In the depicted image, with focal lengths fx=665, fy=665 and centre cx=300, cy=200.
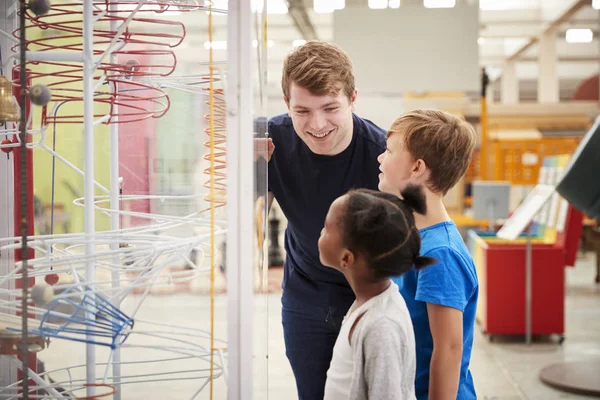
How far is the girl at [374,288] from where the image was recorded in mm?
1168

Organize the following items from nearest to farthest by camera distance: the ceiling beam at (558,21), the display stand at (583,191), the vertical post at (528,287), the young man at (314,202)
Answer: the young man at (314,202), the display stand at (583,191), the vertical post at (528,287), the ceiling beam at (558,21)

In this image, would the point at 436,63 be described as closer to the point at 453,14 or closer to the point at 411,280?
the point at 453,14

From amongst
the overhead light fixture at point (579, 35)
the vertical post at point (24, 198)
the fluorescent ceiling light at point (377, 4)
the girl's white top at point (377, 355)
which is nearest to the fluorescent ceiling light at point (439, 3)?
the fluorescent ceiling light at point (377, 4)

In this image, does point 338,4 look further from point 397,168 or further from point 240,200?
point 240,200

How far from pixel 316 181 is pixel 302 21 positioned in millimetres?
8708

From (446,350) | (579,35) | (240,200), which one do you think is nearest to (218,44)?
(240,200)

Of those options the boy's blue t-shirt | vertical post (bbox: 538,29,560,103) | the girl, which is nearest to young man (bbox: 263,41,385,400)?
the boy's blue t-shirt

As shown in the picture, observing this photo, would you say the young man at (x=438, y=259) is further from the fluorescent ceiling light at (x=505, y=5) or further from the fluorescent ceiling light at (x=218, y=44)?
the fluorescent ceiling light at (x=505, y=5)

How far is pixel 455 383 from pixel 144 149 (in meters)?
0.76

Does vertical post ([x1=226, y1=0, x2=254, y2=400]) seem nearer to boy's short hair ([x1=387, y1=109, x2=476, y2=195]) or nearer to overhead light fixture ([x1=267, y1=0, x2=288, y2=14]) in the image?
overhead light fixture ([x1=267, y1=0, x2=288, y2=14])

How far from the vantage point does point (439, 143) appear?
147cm

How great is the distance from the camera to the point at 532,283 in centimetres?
450

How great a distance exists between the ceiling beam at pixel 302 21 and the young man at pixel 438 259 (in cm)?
700

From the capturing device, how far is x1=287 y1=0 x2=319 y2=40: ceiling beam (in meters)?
8.99
